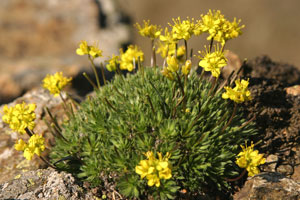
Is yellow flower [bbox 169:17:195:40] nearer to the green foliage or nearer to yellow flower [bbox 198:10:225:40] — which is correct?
yellow flower [bbox 198:10:225:40]

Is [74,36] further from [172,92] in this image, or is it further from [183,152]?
[183,152]

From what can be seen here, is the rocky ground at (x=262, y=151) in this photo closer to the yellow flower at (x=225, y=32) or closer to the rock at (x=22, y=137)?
the rock at (x=22, y=137)

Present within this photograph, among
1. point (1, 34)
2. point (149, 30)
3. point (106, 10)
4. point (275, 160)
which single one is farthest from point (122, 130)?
point (1, 34)

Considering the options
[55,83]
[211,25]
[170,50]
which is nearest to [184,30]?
[211,25]

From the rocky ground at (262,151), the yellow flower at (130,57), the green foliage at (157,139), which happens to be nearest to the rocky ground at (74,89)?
the rocky ground at (262,151)

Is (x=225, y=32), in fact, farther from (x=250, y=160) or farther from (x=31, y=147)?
(x=31, y=147)

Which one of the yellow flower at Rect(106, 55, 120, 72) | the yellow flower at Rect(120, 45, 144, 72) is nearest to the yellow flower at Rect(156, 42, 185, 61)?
the yellow flower at Rect(120, 45, 144, 72)
